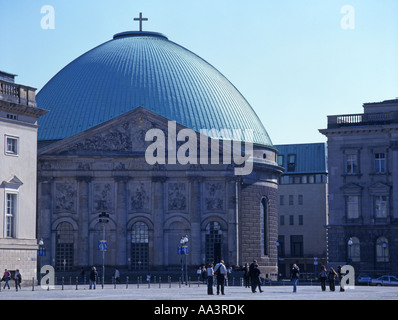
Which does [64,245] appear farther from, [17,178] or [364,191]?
[364,191]

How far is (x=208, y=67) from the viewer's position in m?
109

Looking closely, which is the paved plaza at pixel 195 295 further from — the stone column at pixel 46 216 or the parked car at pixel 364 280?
the stone column at pixel 46 216

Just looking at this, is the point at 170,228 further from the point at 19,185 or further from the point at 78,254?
the point at 19,185

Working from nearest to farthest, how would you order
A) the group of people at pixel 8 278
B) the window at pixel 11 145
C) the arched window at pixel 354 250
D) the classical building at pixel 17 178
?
the group of people at pixel 8 278 < the classical building at pixel 17 178 < the window at pixel 11 145 < the arched window at pixel 354 250

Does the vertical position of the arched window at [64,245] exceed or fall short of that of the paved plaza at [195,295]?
it exceeds it

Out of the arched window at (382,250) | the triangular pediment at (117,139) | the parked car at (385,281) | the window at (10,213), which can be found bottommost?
the parked car at (385,281)

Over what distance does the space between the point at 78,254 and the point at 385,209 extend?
28.0m

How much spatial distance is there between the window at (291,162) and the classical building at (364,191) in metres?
43.3

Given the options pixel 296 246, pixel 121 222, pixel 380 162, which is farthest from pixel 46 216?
pixel 296 246

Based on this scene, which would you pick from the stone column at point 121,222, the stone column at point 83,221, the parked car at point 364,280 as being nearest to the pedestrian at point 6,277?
the stone column at point 83,221

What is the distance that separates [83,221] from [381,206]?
2702 centimetres

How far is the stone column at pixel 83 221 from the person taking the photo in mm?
91938

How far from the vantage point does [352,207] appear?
86812 millimetres
